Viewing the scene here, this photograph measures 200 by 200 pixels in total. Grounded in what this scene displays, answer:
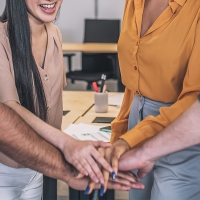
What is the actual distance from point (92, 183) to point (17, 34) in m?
0.62

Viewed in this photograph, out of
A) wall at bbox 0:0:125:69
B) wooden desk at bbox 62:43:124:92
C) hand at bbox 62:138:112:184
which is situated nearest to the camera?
hand at bbox 62:138:112:184

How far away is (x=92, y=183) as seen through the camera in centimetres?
157

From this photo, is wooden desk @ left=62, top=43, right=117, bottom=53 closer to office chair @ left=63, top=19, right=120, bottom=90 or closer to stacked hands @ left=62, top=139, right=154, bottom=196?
office chair @ left=63, top=19, right=120, bottom=90

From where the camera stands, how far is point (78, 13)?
7.68m

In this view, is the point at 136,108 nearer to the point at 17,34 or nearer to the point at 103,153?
the point at 103,153

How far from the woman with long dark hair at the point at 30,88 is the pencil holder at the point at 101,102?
946 mm

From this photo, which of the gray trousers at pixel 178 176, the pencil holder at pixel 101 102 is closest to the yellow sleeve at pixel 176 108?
the gray trousers at pixel 178 176

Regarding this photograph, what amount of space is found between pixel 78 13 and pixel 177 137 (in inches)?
256

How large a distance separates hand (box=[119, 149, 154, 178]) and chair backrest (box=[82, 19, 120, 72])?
438cm

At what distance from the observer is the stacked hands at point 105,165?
1547 millimetres

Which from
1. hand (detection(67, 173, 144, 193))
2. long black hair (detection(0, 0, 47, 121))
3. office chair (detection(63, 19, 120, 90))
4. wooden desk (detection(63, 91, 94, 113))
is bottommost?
office chair (detection(63, 19, 120, 90))

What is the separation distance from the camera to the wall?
7.54 m

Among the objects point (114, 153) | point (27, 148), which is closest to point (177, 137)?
point (114, 153)

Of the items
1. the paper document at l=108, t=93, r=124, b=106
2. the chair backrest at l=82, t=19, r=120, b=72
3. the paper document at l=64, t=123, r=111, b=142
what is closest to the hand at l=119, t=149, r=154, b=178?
the paper document at l=64, t=123, r=111, b=142
